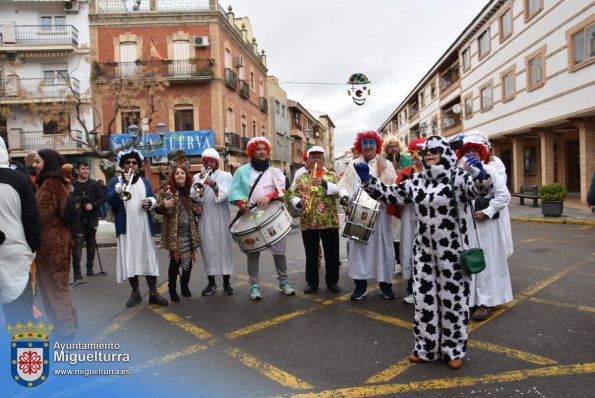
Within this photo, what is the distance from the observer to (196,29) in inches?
1015

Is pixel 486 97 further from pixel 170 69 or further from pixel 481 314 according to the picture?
pixel 481 314

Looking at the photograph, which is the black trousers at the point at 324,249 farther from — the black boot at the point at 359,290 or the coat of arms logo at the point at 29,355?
the coat of arms logo at the point at 29,355

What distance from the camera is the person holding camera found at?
7461 millimetres

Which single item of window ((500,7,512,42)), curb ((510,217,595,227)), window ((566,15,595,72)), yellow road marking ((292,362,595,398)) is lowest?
yellow road marking ((292,362,595,398))

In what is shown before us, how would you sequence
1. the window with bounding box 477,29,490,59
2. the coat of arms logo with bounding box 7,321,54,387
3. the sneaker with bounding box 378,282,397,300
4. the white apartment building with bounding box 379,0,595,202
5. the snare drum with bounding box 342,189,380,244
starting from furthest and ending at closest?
the window with bounding box 477,29,490,59, the white apartment building with bounding box 379,0,595,202, the sneaker with bounding box 378,282,397,300, the snare drum with bounding box 342,189,380,244, the coat of arms logo with bounding box 7,321,54,387

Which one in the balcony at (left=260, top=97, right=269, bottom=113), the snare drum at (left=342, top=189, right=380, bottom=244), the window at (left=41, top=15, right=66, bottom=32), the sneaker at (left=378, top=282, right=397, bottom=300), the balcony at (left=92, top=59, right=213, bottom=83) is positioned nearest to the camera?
the snare drum at (left=342, top=189, right=380, bottom=244)

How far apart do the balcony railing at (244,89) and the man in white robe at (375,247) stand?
25138 mm

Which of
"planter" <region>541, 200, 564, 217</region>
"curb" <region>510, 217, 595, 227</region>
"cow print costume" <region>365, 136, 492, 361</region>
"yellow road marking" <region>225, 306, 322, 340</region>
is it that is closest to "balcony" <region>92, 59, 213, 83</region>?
"curb" <region>510, 217, 595, 227</region>

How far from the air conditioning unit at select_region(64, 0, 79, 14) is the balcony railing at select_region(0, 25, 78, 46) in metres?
0.93

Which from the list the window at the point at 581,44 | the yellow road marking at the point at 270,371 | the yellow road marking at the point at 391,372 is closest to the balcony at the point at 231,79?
the window at the point at 581,44

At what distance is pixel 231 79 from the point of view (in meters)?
27.4

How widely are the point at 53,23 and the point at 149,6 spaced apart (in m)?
6.35

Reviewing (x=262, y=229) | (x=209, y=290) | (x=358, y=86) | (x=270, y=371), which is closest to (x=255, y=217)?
(x=262, y=229)

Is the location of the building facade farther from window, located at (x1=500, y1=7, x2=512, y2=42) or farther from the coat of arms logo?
the coat of arms logo
